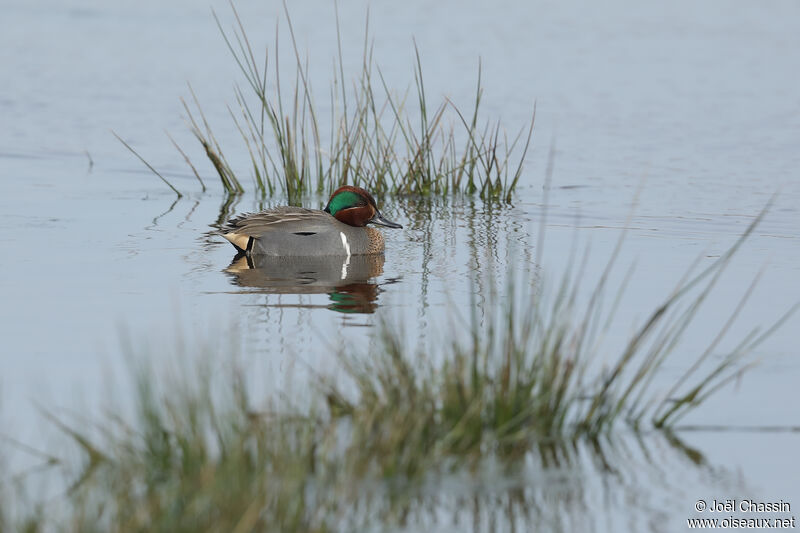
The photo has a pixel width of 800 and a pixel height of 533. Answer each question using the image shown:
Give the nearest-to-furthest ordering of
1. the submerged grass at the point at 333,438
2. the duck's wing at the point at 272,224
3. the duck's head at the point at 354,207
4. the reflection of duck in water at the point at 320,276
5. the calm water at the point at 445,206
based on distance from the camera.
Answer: the submerged grass at the point at 333,438 < the calm water at the point at 445,206 < the reflection of duck in water at the point at 320,276 < the duck's wing at the point at 272,224 < the duck's head at the point at 354,207

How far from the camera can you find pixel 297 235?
34.2ft

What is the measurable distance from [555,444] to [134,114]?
13109mm

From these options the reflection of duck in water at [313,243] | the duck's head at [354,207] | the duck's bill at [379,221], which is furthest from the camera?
the duck's bill at [379,221]

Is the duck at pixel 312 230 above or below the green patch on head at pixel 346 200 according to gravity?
below

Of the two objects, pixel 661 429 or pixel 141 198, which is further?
pixel 141 198

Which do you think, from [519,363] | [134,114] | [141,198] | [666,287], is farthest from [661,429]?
[134,114]

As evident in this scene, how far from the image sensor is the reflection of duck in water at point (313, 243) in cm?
986

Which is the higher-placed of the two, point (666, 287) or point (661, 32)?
point (661, 32)

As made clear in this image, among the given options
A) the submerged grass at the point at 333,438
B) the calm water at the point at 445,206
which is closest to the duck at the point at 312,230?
the calm water at the point at 445,206

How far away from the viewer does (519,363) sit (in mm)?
5496

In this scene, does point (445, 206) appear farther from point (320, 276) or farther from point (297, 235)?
point (320, 276)

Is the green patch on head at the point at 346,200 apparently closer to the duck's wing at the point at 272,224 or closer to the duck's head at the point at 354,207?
the duck's head at the point at 354,207

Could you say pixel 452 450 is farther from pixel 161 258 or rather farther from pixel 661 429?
pixel 161 258

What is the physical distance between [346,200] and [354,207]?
0.34 feet
